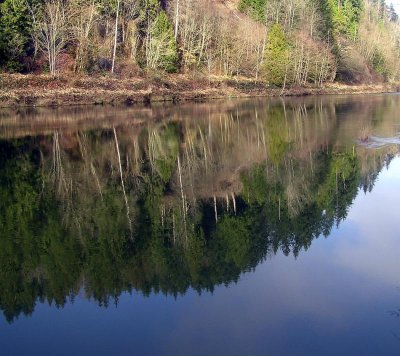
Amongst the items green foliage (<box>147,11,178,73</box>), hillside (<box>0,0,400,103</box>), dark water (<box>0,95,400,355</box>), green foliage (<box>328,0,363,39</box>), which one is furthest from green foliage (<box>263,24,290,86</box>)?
dark water (<box>0,95,400,355</box>)

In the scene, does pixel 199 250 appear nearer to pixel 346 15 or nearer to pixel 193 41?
pixel 193 41

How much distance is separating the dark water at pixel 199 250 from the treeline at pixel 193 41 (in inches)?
1236

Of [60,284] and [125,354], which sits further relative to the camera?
[60,284]

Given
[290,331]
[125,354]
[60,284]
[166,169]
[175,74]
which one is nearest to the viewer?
[125,354]

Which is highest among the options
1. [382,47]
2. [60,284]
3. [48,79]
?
[382,47]

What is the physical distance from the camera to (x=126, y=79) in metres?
55.5

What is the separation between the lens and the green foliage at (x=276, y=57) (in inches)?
2741

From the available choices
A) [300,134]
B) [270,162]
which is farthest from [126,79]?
[270,162]

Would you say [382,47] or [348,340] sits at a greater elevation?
[382,47]

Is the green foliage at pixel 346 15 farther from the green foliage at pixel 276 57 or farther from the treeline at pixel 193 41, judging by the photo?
the green foliage at pixel 276 57

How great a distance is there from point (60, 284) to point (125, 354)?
3.03 m

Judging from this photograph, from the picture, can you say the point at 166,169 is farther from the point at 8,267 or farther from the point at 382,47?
the point at 382,47

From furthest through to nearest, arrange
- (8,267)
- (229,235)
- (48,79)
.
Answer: (48,79), (229,235), (8,267)

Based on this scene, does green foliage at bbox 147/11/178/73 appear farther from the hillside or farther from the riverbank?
the riverbank
